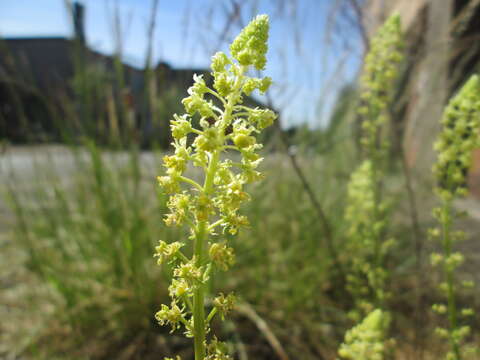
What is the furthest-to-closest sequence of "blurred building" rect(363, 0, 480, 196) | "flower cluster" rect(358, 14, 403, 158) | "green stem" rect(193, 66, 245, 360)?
"blurred building" rect(363, 0, 480, 196) < "flower cluster" rect(358, 14, 403, 158) < "green stem" rect(193, 66, 245, 360)

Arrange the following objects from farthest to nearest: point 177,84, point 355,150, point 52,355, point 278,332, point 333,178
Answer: point 355,150 → point 333,178 → point 177,84 → point 278,332 → point 52,355

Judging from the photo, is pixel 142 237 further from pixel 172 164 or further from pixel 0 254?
pixel 172 164

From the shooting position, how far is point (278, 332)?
107 inches

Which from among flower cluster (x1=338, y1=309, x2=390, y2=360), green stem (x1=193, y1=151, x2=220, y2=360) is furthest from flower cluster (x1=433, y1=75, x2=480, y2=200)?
green stem (x1=193, y1=151, x2=220, y2=360)

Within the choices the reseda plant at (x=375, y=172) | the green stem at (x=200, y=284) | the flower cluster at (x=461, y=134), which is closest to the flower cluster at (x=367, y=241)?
the reseda plant at (x=375, y=172)

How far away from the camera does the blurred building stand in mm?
2785

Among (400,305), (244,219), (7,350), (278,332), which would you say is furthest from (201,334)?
(400,305)

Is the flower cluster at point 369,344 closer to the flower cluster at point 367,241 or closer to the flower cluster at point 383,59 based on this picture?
the flower cluster at point 367,241

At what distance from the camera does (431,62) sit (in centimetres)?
339

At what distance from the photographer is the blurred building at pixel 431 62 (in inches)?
110

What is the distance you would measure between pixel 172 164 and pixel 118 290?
2.10 metres

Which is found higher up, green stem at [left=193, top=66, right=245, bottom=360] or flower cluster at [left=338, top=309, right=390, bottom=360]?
green stem at [left=193, top=66, right=245, bottom=360]

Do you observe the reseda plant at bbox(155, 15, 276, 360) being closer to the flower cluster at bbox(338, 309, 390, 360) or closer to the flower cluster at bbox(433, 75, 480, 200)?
the flower cluster at bbox(338, 309, 390, 360)

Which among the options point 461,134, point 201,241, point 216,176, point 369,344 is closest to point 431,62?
point 461,134
